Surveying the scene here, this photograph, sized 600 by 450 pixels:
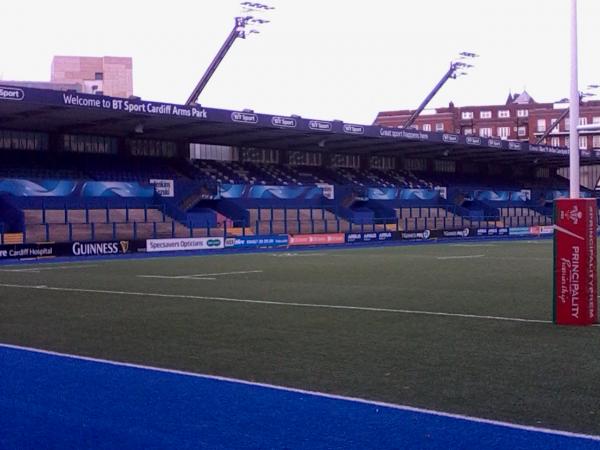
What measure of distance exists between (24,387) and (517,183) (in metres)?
69.7

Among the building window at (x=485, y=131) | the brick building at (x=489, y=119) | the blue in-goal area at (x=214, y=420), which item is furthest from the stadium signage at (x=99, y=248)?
the building window at (x=485, y=131)

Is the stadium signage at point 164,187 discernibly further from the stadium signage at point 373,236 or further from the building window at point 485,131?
the building window at point 485,131

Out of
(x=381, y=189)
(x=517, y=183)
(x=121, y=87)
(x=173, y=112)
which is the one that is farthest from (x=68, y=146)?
(x=121, y=87)

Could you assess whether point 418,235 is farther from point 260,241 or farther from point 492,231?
point 260,241

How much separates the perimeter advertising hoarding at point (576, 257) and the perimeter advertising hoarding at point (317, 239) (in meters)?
31.3

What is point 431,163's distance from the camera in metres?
68.8

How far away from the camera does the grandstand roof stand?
37.6m

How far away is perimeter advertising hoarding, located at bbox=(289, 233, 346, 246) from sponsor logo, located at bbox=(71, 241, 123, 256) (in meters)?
10.2

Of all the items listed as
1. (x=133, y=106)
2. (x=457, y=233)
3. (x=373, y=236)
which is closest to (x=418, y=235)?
(x=373, y=236)

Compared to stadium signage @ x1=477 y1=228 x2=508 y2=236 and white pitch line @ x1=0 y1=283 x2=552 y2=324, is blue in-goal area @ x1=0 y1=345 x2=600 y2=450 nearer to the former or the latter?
white pitch line @ x1=0 y1=283 x2=552 y2=324

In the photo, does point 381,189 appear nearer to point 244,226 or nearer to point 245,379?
point 244,226

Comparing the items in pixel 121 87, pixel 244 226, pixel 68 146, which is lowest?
pixel 244 226

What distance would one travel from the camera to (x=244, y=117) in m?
44.4

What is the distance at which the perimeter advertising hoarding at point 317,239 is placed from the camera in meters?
42.8
